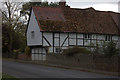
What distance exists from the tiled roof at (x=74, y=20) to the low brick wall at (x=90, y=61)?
5890 mm

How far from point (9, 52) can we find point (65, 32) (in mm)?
16338

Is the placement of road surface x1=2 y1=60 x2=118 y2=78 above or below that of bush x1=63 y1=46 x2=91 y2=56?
below

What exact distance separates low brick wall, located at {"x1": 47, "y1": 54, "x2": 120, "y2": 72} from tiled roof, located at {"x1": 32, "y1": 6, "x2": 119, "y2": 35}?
19.3 ft

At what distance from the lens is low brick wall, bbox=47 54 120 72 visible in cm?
1991

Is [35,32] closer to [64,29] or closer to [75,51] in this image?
[64,29]

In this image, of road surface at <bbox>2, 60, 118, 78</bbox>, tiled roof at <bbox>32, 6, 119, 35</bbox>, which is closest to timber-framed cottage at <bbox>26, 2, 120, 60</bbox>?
tiled roof at <bbox>32, 6, 119, 35</bbox>

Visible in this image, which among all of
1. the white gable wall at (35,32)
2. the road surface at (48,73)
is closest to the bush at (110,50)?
the road surface at (48,73)

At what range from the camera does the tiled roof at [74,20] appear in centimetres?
3425

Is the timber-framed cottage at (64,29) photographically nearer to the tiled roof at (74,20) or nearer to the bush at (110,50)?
the tiled roof at (74,20)

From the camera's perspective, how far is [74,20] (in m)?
36.5

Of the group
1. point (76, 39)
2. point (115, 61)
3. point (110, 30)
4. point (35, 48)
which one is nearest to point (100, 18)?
point (110, 30)

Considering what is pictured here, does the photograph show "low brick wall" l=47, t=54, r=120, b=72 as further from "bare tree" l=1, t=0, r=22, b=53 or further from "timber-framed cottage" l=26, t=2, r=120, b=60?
"bare tree" l=1, t=0, r=22, b=53

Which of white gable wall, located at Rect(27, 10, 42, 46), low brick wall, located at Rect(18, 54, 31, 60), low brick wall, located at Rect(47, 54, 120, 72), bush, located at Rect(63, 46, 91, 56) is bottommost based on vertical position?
low brick wall, located at Rect(18, 54, 31, 60)

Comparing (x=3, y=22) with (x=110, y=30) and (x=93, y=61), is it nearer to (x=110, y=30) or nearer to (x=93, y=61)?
(x=110, y=30)
